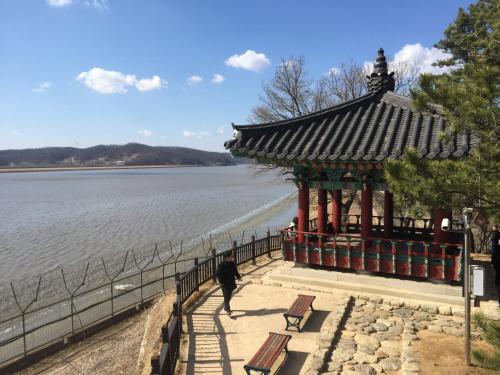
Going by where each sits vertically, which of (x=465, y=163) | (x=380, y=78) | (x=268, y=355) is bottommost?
(x=268, y=355)

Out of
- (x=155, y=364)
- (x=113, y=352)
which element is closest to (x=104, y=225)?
(x=113, y=352)

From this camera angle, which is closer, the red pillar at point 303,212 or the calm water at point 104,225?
the red pillar at point 303,212

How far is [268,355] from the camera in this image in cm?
719

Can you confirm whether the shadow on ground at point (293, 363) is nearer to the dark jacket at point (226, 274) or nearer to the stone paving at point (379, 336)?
the stone paving at point (379, 336)

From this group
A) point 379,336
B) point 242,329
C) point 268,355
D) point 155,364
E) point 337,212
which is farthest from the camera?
point 337,212

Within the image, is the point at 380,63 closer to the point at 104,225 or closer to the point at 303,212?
the point at 303,212

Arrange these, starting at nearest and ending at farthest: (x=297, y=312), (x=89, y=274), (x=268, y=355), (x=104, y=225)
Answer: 1. (x=268, y=355)
2. (x=297, y=312)
3. (x=89, y=274)
4. (x=104, y=225)

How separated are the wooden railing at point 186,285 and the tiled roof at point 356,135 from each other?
4.26 m

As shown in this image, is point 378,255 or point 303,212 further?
point 303,212

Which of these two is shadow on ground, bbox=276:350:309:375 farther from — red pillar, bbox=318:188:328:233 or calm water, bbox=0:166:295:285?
calm water, bbox=0:166:295:285

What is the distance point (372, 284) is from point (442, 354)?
3576 millimetres

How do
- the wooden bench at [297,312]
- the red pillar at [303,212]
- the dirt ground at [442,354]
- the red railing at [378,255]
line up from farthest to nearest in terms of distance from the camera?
the red pillar at [303,212] → the red railing at [378,255] → the wooden bench at [297,312] → the dirt ground at [442,354]

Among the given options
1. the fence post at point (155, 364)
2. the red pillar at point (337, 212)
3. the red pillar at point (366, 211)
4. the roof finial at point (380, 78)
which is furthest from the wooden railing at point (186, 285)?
the roof finial at point (380, 78)

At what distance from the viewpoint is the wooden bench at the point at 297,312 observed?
29.7 feet
